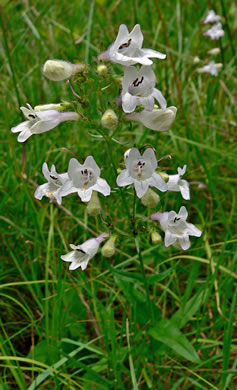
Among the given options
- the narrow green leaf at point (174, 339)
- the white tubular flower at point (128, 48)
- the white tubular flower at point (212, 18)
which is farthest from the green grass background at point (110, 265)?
the white tubular flower at point (212, 18)

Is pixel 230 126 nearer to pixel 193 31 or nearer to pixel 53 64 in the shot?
pixel 193 31

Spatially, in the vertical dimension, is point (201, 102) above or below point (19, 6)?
below

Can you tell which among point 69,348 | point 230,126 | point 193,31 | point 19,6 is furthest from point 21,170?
point 19,6

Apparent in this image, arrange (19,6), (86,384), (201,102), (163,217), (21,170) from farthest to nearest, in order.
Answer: (19,6)
(201,102)
(21,170)
(86,384)
(163,217)

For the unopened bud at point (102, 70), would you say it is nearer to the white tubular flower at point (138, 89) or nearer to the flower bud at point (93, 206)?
the white tubular flower at point (138, 89)

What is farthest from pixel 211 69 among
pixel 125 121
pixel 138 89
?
pixel 138 89

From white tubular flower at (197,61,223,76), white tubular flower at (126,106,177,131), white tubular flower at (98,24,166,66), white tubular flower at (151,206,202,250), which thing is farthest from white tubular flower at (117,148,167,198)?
white tubular flower at (197,61,223,76)
